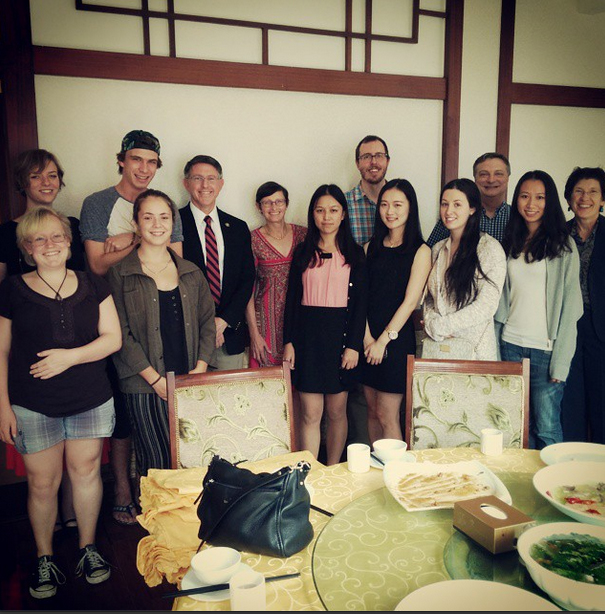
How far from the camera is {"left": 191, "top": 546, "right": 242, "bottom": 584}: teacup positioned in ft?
3.31

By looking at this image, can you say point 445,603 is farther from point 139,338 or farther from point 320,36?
point 320,36

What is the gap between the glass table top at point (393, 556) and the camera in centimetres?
99

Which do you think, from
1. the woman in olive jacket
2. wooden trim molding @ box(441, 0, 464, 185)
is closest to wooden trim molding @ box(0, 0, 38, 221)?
the woman in olive jacket

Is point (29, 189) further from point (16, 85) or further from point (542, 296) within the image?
point (542, 296)

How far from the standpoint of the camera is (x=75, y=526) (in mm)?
2568

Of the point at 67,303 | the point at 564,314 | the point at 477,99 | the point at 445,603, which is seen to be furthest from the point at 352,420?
the point at 445,603

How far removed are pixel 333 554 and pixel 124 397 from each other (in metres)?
1.56

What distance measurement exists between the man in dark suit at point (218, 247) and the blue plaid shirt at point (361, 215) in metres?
0.66

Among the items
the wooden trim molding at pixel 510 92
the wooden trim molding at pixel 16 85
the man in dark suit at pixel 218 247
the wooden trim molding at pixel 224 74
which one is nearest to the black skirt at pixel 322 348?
the man in dark suit at pixel 218 247

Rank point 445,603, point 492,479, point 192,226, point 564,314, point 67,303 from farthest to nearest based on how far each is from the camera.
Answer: point 192,226 → point 564,314 → point 67,303 → point 492,479 → point 445,603

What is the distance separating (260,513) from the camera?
43.4 inches

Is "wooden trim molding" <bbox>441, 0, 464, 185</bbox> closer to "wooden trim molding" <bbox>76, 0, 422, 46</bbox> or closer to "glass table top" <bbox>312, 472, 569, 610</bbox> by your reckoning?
"wooden trim molding" <bbox>76, 0, 422, 46</bbox>

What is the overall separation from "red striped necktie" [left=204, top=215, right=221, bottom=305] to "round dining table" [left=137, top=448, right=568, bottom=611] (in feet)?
4.62

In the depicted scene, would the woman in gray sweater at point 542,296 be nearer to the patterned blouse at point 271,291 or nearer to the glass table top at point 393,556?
the patterned blouse at point 271,291
